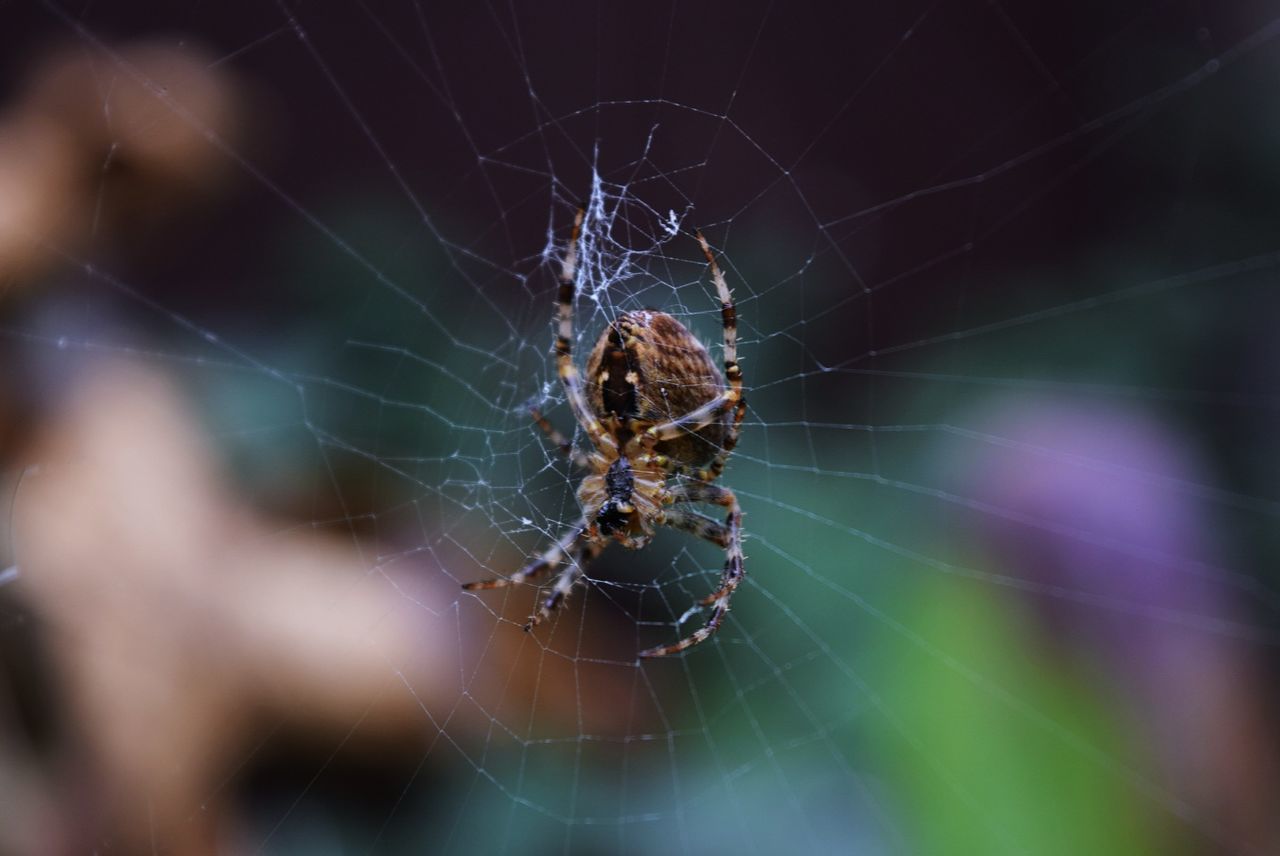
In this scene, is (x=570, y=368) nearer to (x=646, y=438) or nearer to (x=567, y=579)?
(x=646, y=438)

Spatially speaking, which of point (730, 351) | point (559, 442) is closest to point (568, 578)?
point (559, 442)

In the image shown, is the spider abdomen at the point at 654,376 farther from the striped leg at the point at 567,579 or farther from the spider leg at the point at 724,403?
the striped leg at the point at 567,579

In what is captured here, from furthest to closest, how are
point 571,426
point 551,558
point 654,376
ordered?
1. point 571,426
2. point 551,558
3. point 654,376

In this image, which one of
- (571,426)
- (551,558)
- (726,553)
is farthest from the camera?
(571,426)

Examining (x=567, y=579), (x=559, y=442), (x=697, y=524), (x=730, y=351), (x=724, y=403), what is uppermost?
(x=730, y=351)

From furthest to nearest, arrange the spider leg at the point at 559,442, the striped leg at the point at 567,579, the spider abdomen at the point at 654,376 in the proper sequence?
1. the spider leg at the point at 559,442
2. the striped leg at the point at 567,579
3. the spider abdomen at the point at 654,376

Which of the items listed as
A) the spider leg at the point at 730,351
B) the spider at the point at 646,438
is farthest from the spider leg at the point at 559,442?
the spider leg at the point at 730,351

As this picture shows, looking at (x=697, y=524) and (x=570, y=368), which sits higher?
(x=570, y=368)
